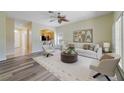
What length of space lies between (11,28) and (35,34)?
1.86 meters

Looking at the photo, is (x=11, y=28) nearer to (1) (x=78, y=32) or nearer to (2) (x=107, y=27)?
(1) (x=78, y=32)

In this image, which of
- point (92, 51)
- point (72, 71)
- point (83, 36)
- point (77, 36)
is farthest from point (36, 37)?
point (72, 71)

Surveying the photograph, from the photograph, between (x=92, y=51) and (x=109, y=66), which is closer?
(x=109, y=66)

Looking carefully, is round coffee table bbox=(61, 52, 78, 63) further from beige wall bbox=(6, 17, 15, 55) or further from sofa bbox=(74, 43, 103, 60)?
beige wall bbox=(6, 17, 15, 55)

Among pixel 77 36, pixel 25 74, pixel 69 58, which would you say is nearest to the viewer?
pixel 25 74

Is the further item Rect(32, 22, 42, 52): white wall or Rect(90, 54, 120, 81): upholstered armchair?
Rect(32, 22, 42, 52): white wall

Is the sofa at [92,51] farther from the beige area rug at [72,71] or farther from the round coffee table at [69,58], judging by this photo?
the round coffee table at [69,58]

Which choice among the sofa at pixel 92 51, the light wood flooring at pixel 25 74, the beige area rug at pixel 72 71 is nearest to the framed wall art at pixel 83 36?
the sofa at pixel 92 51

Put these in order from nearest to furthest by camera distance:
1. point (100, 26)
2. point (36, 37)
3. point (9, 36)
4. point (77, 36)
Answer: point (100, 26)
point (9, 36)
point (77, 36)
point (36, 37)

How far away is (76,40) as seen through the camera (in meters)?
7.04

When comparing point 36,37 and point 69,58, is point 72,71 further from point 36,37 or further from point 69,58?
point 36,37

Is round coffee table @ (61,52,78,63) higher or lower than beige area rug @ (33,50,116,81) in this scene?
higher

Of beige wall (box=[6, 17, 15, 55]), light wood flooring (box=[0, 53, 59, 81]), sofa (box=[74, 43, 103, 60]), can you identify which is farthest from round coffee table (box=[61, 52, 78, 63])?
beige wall (box=[6, 17, 15, 55])
